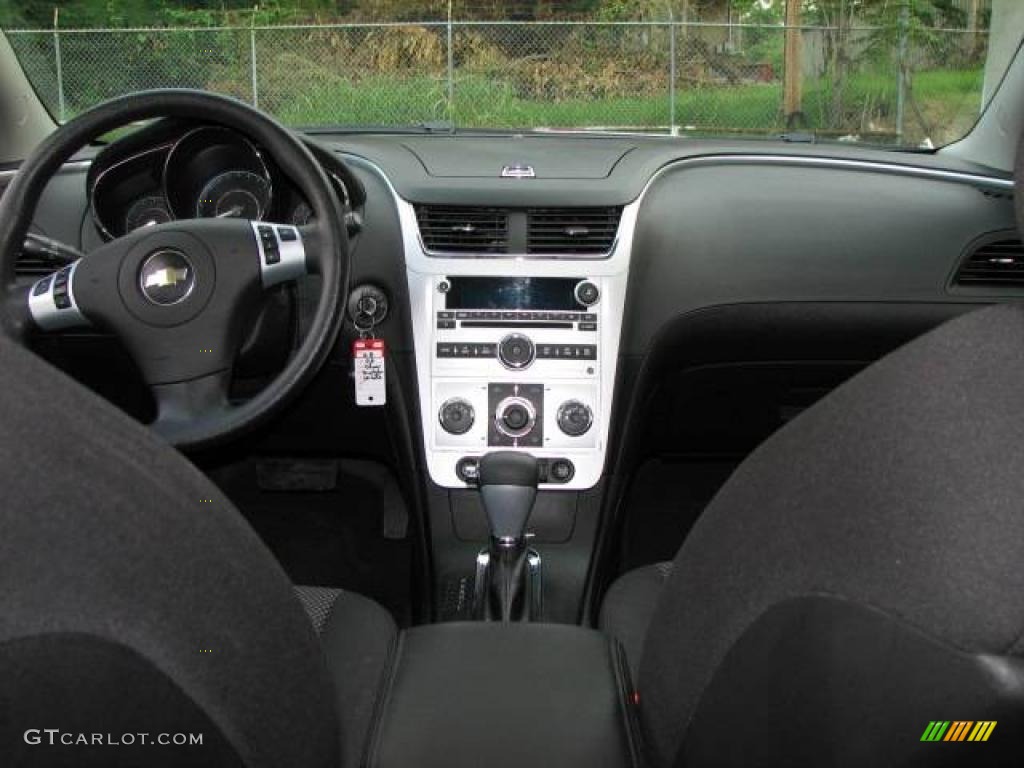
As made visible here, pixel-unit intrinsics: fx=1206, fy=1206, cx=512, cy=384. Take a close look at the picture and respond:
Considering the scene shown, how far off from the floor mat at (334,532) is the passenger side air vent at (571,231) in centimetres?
97

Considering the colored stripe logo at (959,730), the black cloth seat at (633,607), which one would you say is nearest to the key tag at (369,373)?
the black cloth seat at (633,607)

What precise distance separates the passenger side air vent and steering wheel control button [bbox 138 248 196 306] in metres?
1.06

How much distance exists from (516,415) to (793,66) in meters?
2.46

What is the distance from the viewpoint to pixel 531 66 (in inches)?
206

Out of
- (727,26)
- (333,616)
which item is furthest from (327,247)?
(727,26)

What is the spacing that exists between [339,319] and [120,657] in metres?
1.22

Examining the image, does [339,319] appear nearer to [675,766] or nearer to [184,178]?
[184,178]

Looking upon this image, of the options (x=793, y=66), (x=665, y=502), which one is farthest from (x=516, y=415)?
(x=793, y=66)

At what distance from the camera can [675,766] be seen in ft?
4.08

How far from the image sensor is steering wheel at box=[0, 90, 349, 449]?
2.01 metres

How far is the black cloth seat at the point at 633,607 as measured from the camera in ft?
6.21

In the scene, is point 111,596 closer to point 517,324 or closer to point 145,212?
point 145,212

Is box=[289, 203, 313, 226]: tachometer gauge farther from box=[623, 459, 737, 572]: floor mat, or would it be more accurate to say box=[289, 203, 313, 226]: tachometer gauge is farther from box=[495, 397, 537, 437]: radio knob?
box=[623, 459, 737, 572]: floor mat

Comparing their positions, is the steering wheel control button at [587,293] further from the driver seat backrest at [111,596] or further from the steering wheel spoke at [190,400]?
the driver seat backrest at [111,596]
